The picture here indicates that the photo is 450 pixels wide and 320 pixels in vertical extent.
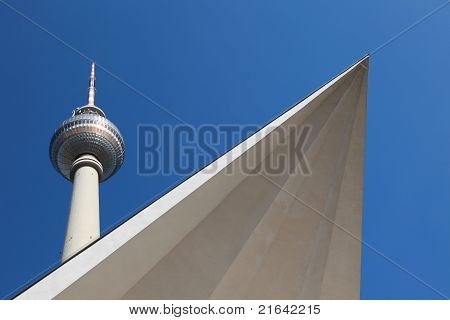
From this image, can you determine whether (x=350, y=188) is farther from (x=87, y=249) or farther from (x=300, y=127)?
(x=87, y=249)

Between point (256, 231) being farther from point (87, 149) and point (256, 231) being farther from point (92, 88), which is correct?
point (92, 88)

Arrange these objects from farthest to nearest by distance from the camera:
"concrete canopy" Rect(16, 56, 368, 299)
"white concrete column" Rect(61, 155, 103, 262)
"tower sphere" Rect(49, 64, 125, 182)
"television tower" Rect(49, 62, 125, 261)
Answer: "tower sphere" Rect(49, 64, 125, 182) → "television tower" Rect(49, 62, 125, 261) → "white concrete column" Rect(61, 155, 103, 262) → "concrete canopy" Rect(16, 56, 368, 299)

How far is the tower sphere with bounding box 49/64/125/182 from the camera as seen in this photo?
4991cm

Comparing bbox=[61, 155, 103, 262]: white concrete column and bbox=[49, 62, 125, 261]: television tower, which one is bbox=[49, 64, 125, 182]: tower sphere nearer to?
bbox=[49, 62, 125, 261]: television tower

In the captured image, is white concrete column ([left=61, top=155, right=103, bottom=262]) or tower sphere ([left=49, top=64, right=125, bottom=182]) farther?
tower sphere ([left=49, top=64, right=125, bottom=182])

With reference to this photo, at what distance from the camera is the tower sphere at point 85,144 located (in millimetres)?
49906

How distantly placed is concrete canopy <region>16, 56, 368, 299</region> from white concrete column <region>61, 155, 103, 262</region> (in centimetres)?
2378

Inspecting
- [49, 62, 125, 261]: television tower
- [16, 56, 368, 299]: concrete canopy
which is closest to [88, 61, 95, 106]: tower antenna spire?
[49, 62, 125, 261]: television tower

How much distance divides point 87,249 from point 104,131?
145ft

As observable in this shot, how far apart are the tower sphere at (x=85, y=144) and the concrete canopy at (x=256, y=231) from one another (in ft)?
125

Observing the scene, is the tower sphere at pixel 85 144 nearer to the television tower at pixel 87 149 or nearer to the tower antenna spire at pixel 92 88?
the television tower at pixel 87 149

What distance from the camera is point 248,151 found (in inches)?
432
